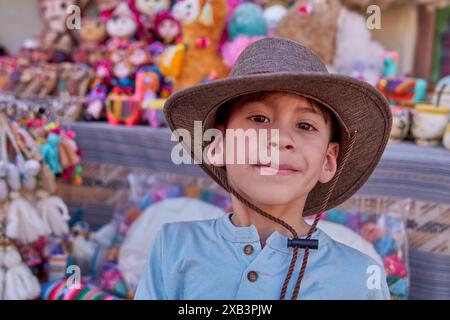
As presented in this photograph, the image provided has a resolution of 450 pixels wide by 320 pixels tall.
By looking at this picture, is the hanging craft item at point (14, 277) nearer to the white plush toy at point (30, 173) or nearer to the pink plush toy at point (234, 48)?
the white plush toy at point (30, 173)

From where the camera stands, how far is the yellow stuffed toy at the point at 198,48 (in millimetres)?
2150

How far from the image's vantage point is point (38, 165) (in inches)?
62.1

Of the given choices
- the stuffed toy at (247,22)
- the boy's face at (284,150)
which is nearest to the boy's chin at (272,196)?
the boy's face at (284,150)

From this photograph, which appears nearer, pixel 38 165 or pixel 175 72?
pixel 38 165

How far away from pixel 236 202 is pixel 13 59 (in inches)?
85.5

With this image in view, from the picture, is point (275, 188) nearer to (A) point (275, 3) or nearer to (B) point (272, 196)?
(B) point (272, 196)

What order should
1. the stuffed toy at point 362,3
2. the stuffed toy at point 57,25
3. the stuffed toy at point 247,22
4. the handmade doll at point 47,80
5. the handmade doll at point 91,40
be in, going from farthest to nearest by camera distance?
the stuffed toy at point 57,25
the handmade doll at point 91,40
the handmade doll at point 47,80
the stuffed toy at point 362,3
the stuffed toy at point 247,22

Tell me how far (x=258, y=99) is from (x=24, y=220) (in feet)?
3.37

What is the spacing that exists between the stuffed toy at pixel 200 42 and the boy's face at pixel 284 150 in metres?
1.35

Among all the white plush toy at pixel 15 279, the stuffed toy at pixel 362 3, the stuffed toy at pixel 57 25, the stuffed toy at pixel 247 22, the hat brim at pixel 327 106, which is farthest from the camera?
the stuffed toy at pixel 57 25

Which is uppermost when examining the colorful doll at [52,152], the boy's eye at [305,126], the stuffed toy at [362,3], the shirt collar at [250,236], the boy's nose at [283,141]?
the stuffed toy at [362,3]

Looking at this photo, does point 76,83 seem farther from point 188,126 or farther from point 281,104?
point 281,104

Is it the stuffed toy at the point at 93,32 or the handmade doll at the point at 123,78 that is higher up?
the stuffed toy at the point at 93,32
